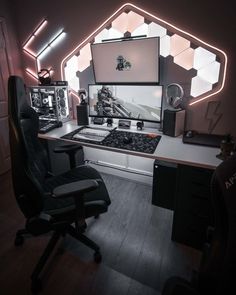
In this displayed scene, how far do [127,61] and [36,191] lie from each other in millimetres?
1466

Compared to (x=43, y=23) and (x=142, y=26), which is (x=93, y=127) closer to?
(x=142, y=26)

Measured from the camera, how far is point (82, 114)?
6.96 ft

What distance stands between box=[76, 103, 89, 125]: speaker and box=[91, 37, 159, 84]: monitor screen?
1.16 ft

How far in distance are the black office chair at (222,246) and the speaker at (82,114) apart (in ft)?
5.47

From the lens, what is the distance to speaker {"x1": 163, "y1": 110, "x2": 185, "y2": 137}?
1.73m

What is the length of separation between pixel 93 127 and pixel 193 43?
121cm

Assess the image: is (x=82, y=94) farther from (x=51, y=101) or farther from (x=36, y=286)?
(x=36, y=286)

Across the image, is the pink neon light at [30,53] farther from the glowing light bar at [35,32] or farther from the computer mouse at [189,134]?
the computer mouse at [189,134]

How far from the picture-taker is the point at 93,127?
2.07 metres

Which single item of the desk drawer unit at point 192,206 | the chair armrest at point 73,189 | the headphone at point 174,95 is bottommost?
the desk drawer unit at point 192,206

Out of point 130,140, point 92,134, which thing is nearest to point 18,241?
point 92,134

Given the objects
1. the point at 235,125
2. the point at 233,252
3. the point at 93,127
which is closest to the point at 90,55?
the point at 93,127

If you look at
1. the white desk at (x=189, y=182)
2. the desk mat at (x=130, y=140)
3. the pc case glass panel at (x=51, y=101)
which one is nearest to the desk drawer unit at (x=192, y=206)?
the white desk at (x=189, y=182)

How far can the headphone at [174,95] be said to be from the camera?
175 centimetres
